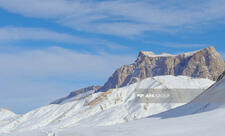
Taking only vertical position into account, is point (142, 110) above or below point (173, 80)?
below

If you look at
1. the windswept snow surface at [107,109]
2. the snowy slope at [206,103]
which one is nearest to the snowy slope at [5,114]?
the windswept snow surface at [107,109]

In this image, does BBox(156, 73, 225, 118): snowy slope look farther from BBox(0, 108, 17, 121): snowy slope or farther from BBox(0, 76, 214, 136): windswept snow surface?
BBox(0, 108, 17, 121): snowy slope

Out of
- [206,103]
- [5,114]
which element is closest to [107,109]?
[206,103]

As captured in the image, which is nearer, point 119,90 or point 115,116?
point 115,116

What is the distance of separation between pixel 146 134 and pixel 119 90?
8910 cm

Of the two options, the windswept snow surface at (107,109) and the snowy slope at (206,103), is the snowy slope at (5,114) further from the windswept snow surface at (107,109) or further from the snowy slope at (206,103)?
the snowy slope at (206,103)

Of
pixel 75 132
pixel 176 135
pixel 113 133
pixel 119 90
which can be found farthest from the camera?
pixel 119 90

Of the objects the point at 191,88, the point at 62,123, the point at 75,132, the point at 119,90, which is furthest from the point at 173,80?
the point at 75,132

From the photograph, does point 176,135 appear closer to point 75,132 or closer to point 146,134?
point 146,134

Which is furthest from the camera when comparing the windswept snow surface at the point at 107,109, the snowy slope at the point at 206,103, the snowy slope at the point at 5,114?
the snowy slope at the point at 5,114

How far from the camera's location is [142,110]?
3290 inches

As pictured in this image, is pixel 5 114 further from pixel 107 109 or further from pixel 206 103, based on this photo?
pixel 206 103

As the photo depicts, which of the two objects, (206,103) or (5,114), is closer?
(206,103)

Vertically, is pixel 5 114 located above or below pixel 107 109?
above
